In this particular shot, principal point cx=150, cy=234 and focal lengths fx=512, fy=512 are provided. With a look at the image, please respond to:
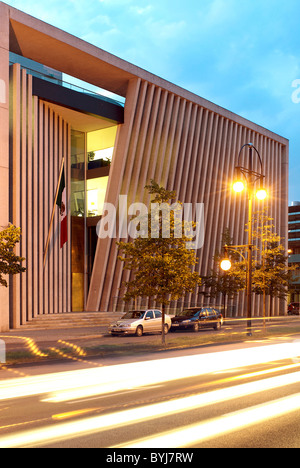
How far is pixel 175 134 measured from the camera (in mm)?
41719

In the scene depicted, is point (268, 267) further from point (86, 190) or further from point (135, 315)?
point (86, 190)

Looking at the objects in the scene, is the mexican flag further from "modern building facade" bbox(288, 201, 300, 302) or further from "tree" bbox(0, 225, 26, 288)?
"modern building facade" bbox(288, 201, 300, 302)

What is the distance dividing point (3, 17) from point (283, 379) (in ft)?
81.5

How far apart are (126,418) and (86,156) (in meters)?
33.8

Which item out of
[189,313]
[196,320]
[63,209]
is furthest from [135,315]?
[63,209]

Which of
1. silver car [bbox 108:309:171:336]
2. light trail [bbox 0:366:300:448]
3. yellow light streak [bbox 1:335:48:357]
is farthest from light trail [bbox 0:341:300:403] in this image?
silver car [bbox 108:309:171:336]

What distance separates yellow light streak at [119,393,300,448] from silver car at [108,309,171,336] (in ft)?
57.4

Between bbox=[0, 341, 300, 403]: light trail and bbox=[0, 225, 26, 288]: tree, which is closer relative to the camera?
bbox=[0, 341, 300, 403]: light trail

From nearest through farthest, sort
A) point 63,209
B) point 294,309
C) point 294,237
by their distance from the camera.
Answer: point 63,209 < point 294,309 < point 294,237

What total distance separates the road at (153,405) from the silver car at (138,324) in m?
11.3

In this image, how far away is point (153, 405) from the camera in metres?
8.83

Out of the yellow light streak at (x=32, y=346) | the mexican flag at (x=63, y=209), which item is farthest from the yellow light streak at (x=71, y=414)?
the mexican flag at (x=63, y=209)

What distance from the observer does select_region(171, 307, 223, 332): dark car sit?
3103 cm

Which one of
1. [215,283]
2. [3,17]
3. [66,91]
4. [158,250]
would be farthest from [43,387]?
[215,283]
